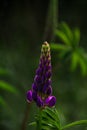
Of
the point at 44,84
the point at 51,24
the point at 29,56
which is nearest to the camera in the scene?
the point at 44,84

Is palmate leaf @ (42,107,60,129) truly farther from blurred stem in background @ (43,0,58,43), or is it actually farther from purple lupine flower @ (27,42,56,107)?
blurred stem in background @ (43,0,58,43)

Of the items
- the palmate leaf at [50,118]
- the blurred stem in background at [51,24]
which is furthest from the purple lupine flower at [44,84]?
the blurred stem in background at [51,24]

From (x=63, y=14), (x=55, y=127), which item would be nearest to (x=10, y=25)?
(x=63, y=14)

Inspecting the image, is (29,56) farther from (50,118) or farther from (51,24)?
(50,118)

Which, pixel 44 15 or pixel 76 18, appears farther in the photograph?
pixel 76 18

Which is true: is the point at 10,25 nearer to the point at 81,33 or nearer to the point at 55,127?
the point at 81,33

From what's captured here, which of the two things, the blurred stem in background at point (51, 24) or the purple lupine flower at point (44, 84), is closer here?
the purple lupine flower at point (44, 84)

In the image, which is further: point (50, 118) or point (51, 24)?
point (51, 24)

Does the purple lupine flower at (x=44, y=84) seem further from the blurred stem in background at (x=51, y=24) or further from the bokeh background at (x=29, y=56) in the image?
the bokeh background at (x=29, y=56)

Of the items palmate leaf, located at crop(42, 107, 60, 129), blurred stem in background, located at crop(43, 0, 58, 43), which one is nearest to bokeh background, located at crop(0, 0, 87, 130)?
blurred stem in background, located at crop(43, 0, 58, 43)

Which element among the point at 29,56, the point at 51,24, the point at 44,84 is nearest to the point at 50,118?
the point at 44,84

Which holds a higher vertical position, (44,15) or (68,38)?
(44,15)
